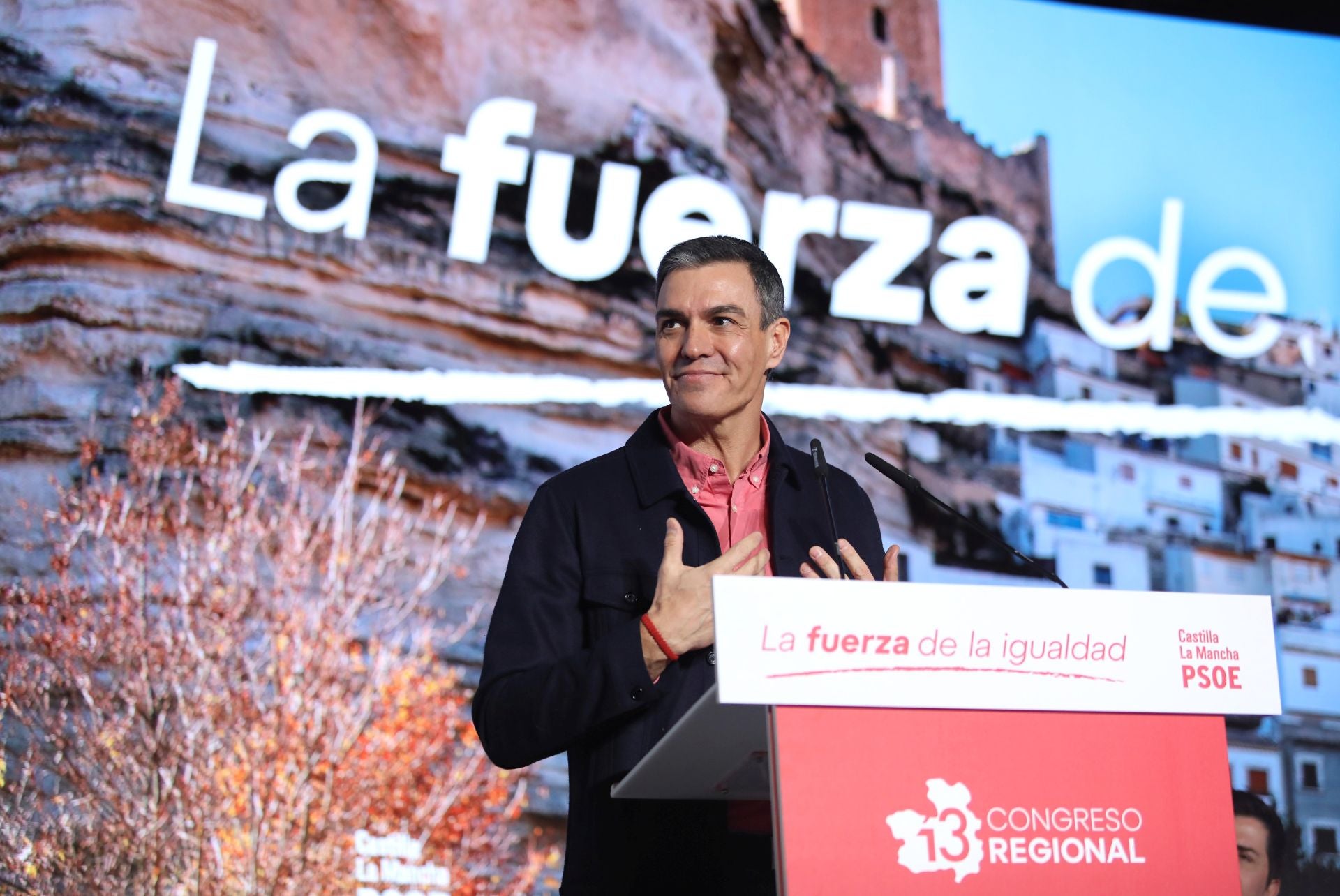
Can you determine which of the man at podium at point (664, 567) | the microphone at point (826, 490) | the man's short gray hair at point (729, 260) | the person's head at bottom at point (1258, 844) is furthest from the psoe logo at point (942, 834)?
the person's head at bottom at point (1258, 844)

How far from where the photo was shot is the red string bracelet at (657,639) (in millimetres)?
1453

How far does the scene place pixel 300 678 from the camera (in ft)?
18.3

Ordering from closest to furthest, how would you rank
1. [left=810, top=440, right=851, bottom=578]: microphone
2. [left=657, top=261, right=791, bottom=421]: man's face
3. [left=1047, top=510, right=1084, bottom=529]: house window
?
[left=810, top=440, right=851, bottom=578]: microphone
[left=657, top=261, right=791, bottom=421]: man's face
[left=1047, top=510, right=1084, bottom=529]: house window

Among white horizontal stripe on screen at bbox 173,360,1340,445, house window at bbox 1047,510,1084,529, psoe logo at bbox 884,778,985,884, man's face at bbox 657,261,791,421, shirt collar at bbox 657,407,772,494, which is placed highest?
white horizontal stripe on screen at bbox 173,360,1340,445

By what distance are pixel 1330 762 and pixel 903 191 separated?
3.12 meters

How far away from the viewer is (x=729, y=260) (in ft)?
5.89

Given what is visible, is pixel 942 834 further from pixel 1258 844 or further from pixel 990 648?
pixel 1258 844

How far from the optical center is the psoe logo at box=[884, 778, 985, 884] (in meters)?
1.11

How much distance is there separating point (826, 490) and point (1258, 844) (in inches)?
161

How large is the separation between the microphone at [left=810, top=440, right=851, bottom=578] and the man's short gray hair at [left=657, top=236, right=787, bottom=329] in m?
0.20

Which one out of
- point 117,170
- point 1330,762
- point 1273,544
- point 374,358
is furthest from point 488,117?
point 1330,762

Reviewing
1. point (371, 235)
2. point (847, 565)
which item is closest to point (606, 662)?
point (847, 565)

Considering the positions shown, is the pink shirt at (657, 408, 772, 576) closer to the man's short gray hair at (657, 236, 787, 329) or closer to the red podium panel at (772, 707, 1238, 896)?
the man's short gray hair at (657, 236, 787, 329)

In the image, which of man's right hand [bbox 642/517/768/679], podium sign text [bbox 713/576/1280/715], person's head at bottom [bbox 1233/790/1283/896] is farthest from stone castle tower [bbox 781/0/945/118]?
podium sign text [bbox 713/576/1280/715]
